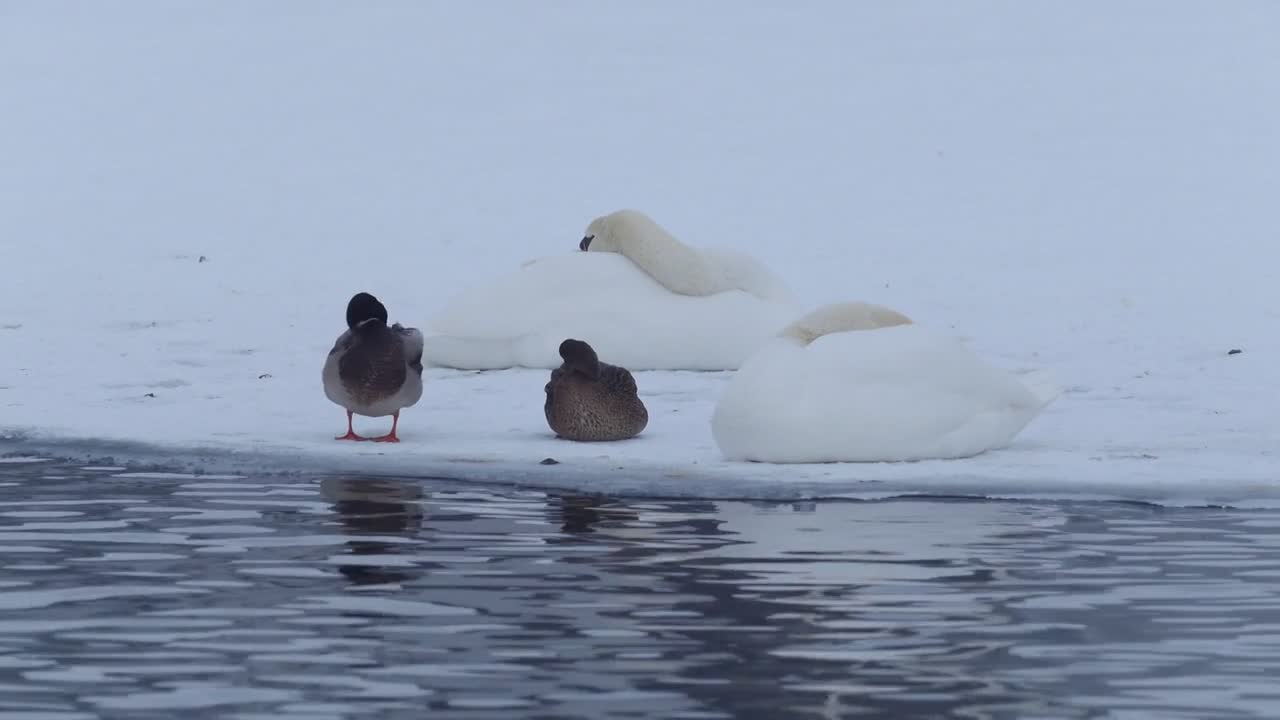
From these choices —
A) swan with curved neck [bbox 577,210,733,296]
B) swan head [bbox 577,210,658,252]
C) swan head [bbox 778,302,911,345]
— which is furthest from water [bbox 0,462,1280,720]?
swan head [bbox 577,210,658,252]

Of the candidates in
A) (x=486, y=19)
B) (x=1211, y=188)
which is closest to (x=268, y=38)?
(x=486, y=19)

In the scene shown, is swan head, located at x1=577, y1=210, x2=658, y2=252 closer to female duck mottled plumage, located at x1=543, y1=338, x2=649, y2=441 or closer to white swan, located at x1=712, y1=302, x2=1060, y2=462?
female duck mottled plumage, located at x1=543, y1=338, x2=649, y2=441

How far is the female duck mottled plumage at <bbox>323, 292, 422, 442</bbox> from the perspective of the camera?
11.1 m

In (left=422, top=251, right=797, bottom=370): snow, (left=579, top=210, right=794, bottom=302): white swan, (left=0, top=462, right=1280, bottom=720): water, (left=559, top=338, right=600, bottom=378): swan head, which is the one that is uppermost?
(left=579, top=210, right=794, bottom=302): white swan

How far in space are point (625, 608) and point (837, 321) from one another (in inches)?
163

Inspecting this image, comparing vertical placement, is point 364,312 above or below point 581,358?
above

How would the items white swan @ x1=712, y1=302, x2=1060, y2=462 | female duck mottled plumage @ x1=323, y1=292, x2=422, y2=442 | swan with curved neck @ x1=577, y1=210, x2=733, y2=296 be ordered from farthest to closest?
1. swan with curved neck @ x1=577, y1=210, x2=733, y2=296
2. female duck mottled plumage @ x1=323, y1=292, x2=422, y2=442
3. white swan @ x1=712, y1=302, x2=1060, y2=462

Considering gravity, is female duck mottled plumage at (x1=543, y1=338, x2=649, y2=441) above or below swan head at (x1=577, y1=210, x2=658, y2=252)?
below

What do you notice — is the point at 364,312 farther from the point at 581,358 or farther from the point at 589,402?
the point at 589,402

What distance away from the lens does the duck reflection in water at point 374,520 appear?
7.28 m

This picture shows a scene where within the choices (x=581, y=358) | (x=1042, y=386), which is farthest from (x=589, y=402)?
(x=1042, y=386)

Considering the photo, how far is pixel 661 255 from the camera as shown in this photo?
46.8 feet

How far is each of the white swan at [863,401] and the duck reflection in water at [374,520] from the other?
158 cm

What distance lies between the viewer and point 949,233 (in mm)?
19141
